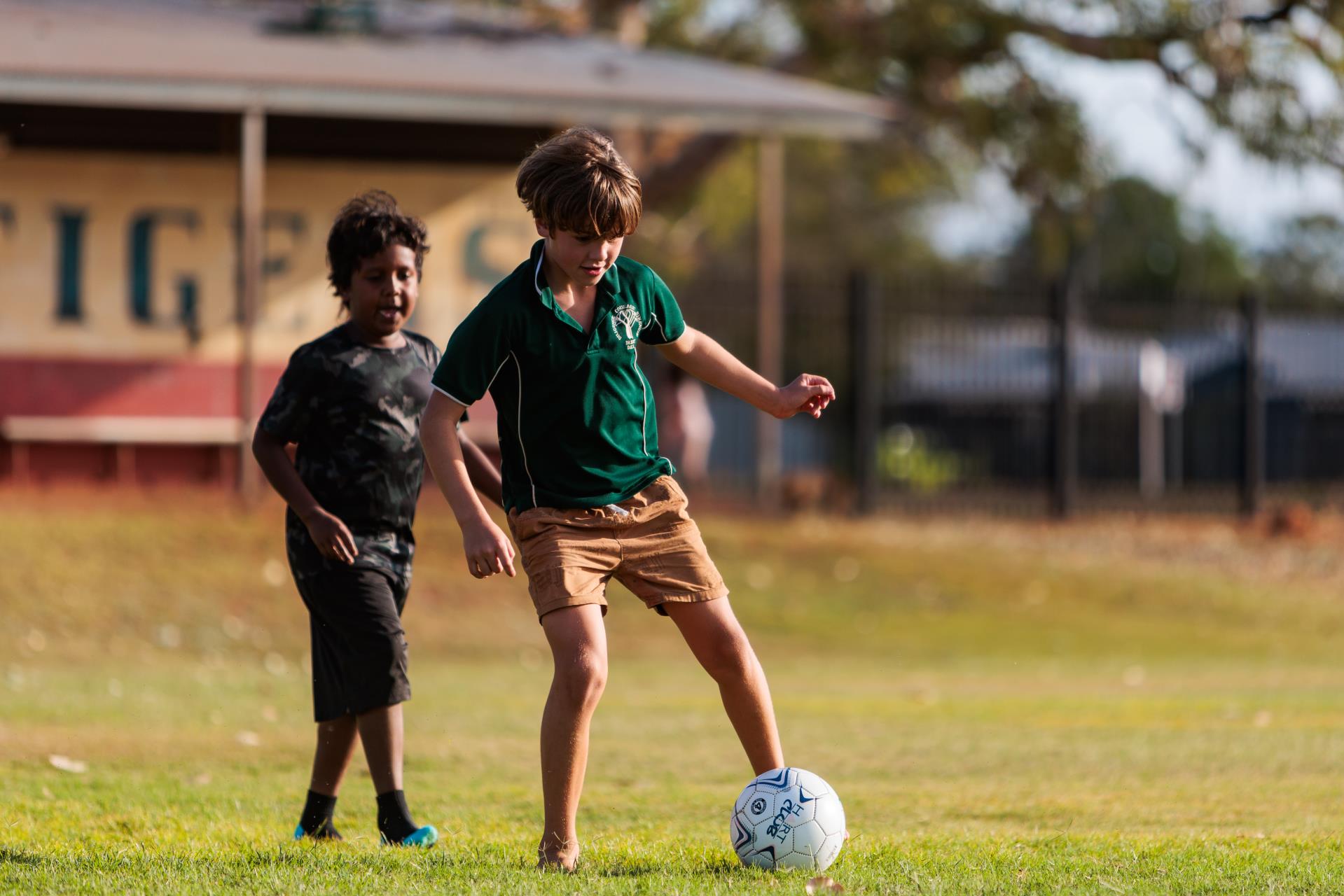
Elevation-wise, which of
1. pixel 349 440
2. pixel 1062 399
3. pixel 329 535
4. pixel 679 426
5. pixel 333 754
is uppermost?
pixel 349 440

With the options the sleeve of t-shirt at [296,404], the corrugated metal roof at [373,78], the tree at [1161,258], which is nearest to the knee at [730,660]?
the sleeve of t-shirt at [296,404]

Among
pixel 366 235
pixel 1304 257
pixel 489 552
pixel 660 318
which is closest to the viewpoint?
pixel 489 552

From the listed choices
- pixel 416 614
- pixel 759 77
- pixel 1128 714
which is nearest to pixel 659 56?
pixel 759 77

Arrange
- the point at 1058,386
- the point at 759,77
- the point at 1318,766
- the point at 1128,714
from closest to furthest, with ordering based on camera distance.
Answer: the point at 1318,766 → the point at 1128,714 → the point at 759,77 → the point at 1058,386

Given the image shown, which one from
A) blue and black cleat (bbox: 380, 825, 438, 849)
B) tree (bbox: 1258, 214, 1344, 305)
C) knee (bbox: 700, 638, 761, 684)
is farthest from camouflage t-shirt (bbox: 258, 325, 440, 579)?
tree (bbox: 1258, 214, 1344, 305)

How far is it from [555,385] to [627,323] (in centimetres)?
26

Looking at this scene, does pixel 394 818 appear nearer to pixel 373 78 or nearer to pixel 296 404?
pixel 296 404

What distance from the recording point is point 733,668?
180 inches

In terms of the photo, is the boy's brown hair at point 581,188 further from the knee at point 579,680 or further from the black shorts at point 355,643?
the black shorts at point 355,643

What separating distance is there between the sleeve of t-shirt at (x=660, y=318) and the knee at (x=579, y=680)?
33.6 inches

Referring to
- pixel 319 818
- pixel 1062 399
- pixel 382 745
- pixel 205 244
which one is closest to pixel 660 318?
pixel 382 745

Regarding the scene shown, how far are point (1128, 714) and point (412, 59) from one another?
981cm

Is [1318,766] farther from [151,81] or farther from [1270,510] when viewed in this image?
[1270,510]

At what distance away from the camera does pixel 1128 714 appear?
914 cm
